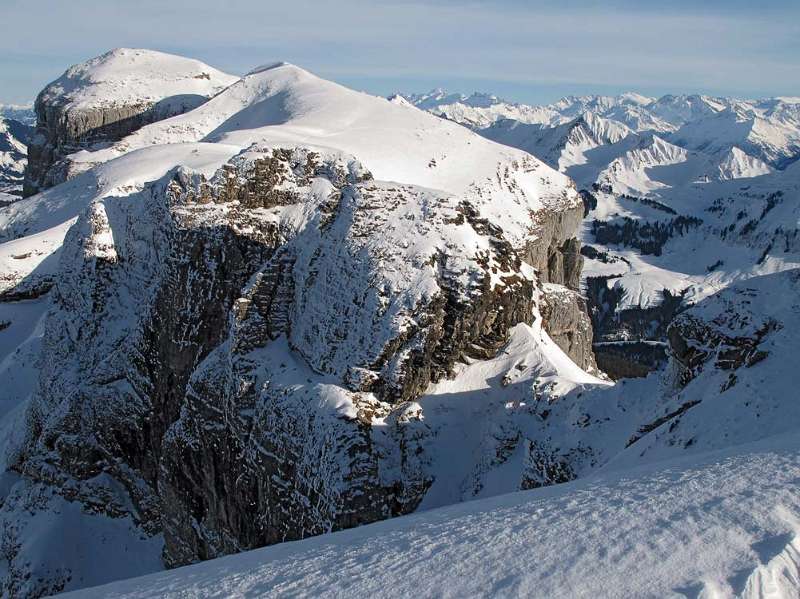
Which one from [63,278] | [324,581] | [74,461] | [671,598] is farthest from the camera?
[63,278]

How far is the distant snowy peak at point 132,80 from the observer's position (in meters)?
114

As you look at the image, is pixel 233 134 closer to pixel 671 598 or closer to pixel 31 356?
pixel 31 356

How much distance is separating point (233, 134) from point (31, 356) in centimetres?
3370

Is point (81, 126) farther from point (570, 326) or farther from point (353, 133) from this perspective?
point (570, 326)

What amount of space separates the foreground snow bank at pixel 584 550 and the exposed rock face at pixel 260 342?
1397cm

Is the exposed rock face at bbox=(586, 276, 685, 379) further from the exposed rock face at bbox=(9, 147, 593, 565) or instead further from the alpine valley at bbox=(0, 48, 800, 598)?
the exposed rock face at bbox=(9, 147, 593, 565)

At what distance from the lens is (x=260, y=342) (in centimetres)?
3141

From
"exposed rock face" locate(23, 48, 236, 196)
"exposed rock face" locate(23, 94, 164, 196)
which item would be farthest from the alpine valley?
"exposed rock face" locate(23, 48, 236, 196)

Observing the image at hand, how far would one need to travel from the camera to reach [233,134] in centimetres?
7231

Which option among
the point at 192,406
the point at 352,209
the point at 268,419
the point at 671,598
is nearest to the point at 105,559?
the point at 192,406

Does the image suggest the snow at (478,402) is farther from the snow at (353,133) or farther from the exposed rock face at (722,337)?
the snow at (353,133)

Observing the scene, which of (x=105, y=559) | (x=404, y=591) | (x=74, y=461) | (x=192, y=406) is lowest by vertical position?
(x=105, y=559)

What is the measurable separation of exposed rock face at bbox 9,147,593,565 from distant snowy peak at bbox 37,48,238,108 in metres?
84.5

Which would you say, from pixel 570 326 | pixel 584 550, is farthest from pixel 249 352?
pixel 570 326
